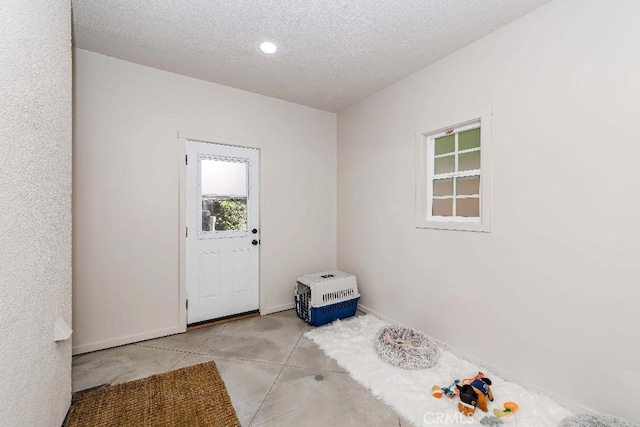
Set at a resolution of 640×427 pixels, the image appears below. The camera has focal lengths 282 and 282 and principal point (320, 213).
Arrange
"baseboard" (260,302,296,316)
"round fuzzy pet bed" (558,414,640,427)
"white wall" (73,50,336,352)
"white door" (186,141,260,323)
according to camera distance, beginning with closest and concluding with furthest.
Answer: "round fuzzy pet bed" (558,414,640,427), "white wall" (73,50,336,352), "white door" (186,141,260,323), "baseboard" (260,302,296,316)

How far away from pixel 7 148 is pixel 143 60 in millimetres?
2307

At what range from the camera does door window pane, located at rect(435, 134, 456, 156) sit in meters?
2.72

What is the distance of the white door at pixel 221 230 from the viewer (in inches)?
124

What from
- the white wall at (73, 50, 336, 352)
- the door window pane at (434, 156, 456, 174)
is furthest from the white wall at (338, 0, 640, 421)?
the white wall at (73, 50, 336, 352)

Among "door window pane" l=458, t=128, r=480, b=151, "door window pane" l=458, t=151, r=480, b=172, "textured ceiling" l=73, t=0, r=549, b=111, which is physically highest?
"textured ceiling" l=73, t=0, r=549, b=111

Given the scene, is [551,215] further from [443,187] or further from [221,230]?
[221,230]

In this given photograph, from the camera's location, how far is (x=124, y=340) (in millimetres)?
2736

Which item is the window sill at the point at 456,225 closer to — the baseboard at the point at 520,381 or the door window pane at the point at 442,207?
the door window pane at the point at 442,207

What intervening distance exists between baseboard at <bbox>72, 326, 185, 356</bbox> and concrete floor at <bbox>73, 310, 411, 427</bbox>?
0.05 metres

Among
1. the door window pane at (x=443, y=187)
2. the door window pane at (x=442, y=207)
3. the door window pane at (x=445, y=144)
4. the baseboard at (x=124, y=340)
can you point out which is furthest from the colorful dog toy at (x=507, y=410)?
the baseboard at (x=124, y=340)

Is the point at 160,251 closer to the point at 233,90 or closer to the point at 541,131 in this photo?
the point at 233,90

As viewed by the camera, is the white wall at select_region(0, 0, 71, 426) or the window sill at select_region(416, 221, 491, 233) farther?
the window sill at select_region(416, 221, 491, 233)

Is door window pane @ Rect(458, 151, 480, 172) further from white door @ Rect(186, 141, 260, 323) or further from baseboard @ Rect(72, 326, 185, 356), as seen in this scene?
baseboard @ Rect(72, 326, 185, 356)

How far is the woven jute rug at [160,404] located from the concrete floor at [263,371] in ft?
0.31
